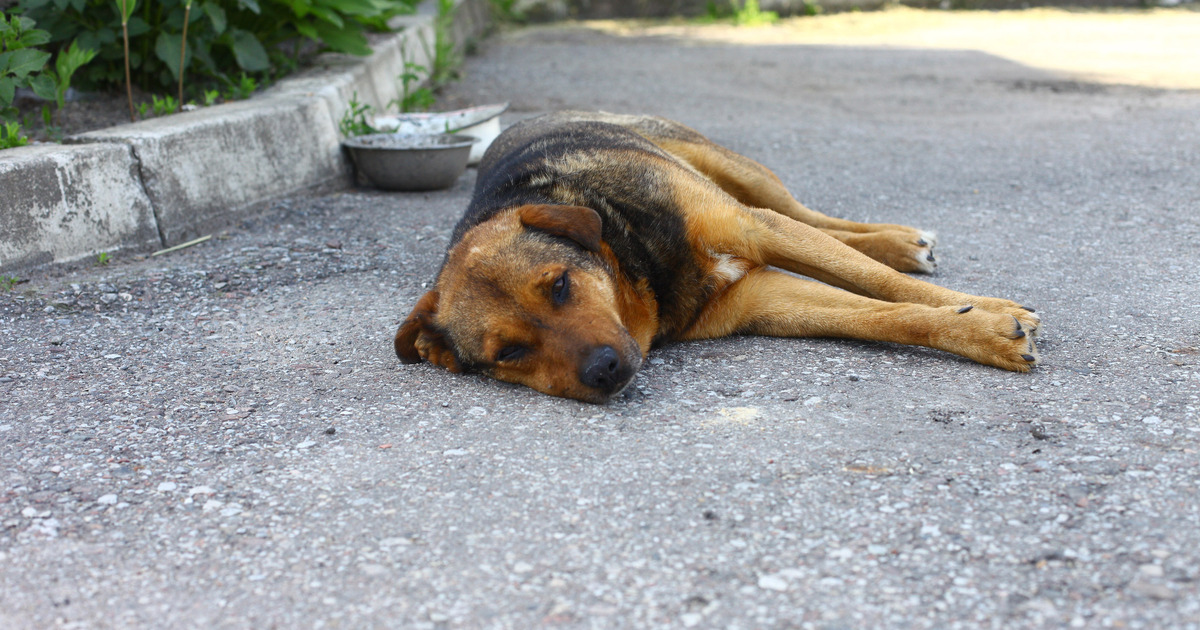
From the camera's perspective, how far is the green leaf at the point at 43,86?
5.17m

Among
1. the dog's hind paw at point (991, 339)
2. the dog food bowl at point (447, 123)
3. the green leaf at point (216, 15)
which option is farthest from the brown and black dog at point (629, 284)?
the green leaf at point (216, 15)

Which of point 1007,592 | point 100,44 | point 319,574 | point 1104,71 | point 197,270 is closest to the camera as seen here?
point 1007,592

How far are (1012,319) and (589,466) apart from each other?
1739 mm

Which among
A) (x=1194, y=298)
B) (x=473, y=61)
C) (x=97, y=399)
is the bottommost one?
(x=97, y=399)

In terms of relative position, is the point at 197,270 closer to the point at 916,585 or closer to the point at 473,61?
the point at 916,585

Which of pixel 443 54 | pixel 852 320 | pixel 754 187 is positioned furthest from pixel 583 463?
pixel 443 54

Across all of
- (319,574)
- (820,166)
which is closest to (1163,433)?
(319,574)

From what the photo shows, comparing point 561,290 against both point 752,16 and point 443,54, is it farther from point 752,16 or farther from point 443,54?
point 752,16

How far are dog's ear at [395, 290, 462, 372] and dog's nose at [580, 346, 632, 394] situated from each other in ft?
2.27

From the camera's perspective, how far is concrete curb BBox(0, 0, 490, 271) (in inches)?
183

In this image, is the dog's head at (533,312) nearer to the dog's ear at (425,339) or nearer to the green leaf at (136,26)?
the dog's ear at (425,339)

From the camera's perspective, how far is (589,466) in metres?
2.83

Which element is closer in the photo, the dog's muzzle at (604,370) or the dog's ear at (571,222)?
the dog's muzzle at (604,370)

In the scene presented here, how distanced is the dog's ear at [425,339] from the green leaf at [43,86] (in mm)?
3102
